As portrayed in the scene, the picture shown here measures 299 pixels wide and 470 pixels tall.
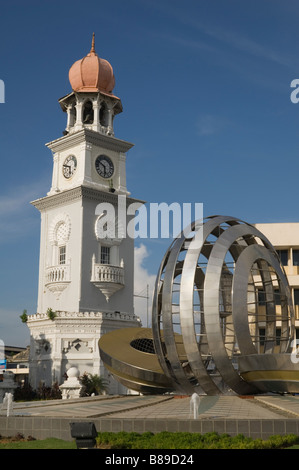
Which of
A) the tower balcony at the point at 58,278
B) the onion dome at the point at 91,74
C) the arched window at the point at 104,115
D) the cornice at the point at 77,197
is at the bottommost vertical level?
the tower balcony at the point at 58,278

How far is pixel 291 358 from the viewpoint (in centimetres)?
2528

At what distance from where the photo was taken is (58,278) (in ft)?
175

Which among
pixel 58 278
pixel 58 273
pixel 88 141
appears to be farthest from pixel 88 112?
pixel 58 278

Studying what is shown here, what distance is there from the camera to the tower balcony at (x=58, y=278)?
52719 millimetres

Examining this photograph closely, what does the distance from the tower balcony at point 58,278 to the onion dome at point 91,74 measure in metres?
16.5

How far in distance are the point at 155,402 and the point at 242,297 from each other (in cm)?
563

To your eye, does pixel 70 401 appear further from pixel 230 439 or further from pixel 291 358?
pixel 230 439

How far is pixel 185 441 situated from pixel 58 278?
35427mm

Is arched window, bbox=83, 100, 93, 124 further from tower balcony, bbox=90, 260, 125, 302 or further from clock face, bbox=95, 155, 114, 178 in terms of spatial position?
tower balcony, bbox=90, 260, 125, 302

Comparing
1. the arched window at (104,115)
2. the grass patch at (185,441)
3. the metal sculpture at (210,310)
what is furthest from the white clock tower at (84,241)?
the grass patch at (185,441)

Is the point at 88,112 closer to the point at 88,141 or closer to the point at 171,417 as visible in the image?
the point at 88,141

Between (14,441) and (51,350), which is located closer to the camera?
(14,441)

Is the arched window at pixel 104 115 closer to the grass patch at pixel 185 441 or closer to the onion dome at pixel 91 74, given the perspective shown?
the onion dome at pixel 91 74
